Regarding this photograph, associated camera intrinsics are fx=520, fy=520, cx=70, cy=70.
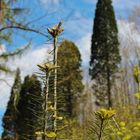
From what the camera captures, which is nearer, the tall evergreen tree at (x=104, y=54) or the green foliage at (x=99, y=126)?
the green foliage at (x=99, y=126)

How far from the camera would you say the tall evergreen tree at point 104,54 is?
1639 inches

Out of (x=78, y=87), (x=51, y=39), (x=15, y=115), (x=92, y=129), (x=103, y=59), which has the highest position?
(x=103, y=59)

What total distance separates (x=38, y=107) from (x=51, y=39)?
1.21 ft

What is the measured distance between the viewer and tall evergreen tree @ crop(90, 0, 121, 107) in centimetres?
4162

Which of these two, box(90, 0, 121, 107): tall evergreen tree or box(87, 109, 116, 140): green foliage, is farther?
box(90, 0, 121, 107): tall evergreen tree

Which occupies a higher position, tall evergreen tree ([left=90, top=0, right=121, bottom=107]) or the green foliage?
tall evergreen tree ([left=90, top=0, right=121, bottom=107])

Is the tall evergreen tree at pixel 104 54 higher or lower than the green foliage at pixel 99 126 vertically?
higher

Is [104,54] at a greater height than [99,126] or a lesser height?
greater

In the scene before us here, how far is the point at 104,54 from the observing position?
137 feet

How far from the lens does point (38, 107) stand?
2676mm

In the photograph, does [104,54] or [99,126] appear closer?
[99,126]

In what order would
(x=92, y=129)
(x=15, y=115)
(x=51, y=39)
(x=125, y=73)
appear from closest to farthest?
(x=92, y=129) < (x=51, y=39) < (x=15, y=115) < (x=125, y=73)

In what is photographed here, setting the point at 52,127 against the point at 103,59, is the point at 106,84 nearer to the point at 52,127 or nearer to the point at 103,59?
the point at 103,59

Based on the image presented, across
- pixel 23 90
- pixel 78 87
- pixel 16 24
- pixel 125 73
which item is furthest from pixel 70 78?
pixel 16 24
